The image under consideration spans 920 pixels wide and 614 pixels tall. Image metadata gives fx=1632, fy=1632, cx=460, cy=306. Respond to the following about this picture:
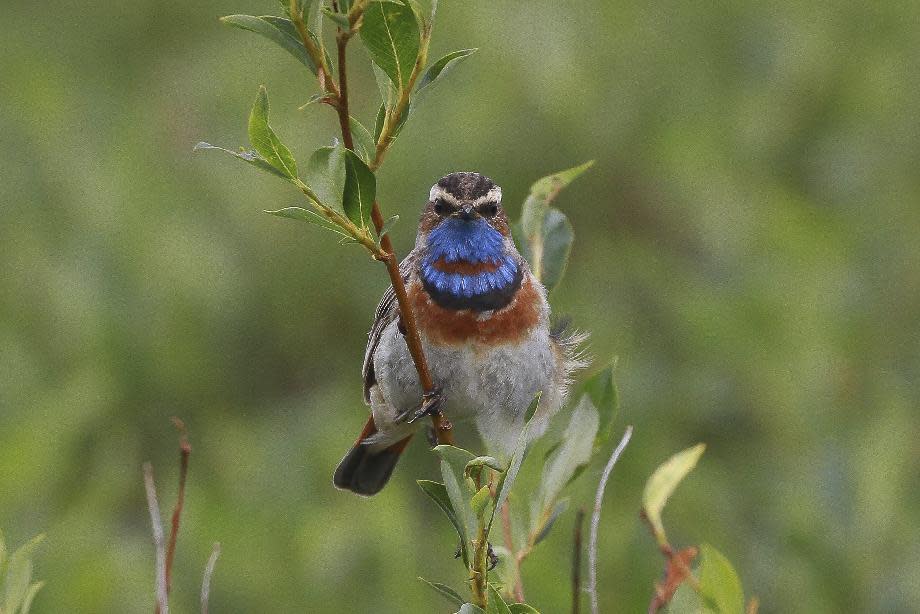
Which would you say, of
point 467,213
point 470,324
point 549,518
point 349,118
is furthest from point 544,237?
point 349,118

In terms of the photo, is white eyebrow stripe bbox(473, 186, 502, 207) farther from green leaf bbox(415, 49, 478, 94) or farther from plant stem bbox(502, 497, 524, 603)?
green leaf bbox(415, 49, 478, 94)

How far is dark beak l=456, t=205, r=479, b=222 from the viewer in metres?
4.17

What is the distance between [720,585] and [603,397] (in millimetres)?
490

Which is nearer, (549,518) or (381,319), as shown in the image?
(549,518)

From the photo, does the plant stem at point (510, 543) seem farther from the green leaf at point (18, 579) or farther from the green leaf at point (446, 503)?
the green leaf at point (18, 579)

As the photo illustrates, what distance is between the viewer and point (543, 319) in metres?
4.39

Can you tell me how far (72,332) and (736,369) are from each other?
8.51ft

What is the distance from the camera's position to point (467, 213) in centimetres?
418

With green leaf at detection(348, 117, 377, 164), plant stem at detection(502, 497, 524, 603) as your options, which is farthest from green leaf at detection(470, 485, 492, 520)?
green leaf at detection(348, 117, 377, 164)

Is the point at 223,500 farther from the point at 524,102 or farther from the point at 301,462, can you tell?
the point at 524,102

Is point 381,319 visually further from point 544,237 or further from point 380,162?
point 380,162

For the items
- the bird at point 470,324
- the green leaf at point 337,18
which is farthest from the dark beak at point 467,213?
the green leaf at point 337,18

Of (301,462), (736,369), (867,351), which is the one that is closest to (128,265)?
(301,462)

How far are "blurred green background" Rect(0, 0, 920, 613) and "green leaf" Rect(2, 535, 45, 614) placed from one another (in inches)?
75.9
